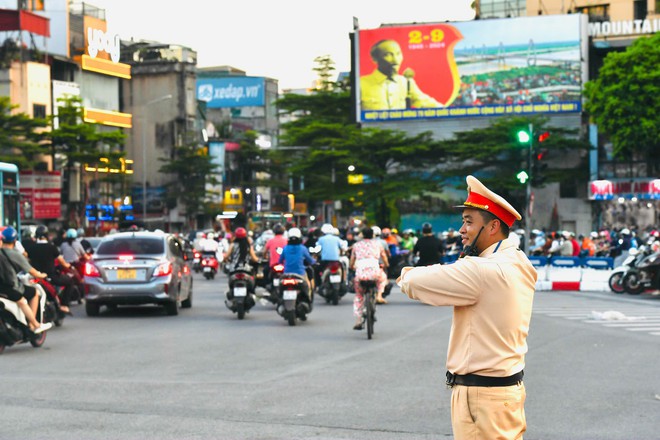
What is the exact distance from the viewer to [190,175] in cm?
8675

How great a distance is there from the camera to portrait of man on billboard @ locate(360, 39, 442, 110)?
7088 centimetres

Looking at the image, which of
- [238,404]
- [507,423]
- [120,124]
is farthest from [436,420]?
[120,124]

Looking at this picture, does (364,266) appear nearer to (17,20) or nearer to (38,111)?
(38,111)

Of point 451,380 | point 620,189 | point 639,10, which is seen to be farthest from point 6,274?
point 639,10

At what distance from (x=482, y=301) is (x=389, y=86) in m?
67.1

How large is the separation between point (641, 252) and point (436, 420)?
65.9 ft

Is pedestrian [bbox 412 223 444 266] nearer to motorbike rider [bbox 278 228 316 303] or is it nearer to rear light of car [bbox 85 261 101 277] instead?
motorbike rider [bbox 278 228 316 303]

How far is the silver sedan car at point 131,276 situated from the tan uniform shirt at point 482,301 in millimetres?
17190

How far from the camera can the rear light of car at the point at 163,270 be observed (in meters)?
21.7

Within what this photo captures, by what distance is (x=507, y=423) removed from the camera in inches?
188

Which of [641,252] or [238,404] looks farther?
[641,252]

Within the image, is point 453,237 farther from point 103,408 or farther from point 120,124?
point 120,124

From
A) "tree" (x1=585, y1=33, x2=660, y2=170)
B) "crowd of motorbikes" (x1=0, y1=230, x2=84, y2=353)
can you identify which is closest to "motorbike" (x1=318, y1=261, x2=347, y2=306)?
"crowd of motorbikes" (x1=0, y1=230, x2=84, y2=353)

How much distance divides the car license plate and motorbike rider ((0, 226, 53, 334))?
19.2 ft
